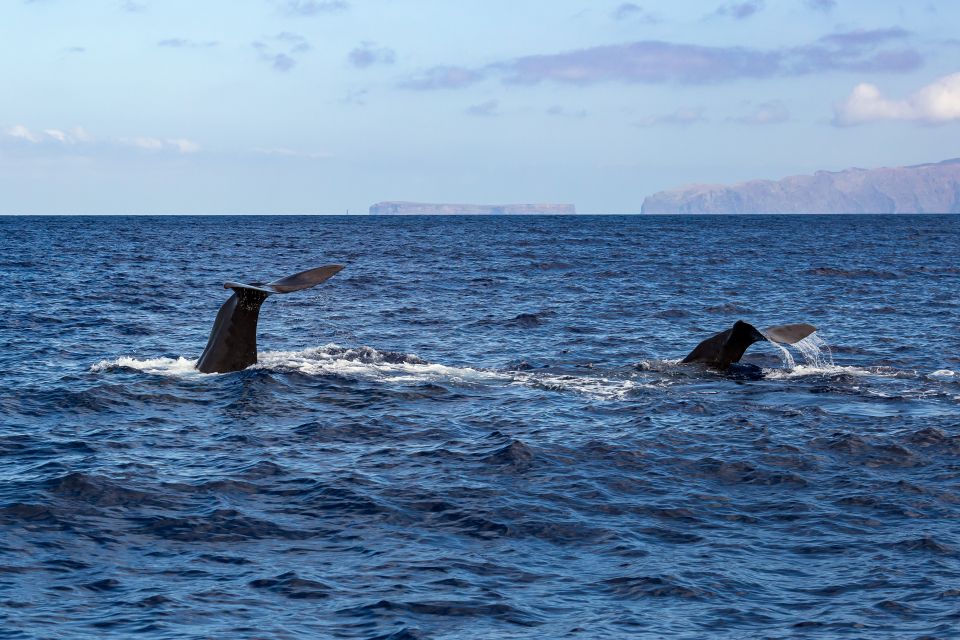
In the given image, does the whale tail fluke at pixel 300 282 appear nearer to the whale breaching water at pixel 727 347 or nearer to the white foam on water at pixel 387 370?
the white foam on water at pixel 387 370

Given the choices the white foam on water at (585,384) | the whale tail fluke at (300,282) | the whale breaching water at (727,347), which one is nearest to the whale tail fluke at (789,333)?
the whale breaching water at (727,347)

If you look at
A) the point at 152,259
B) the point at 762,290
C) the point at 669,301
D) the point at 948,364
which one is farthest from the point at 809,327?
the point at 152,259

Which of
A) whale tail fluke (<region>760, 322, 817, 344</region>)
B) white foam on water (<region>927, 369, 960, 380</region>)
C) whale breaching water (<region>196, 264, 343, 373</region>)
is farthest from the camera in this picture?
white foam on water (<region>927, 369, 960, 380</region>)

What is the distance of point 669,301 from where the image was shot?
40.4 metres

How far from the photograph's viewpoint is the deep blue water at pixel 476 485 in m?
10.4

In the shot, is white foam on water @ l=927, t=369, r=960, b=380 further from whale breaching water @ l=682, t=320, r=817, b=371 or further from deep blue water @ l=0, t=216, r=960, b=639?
whale breaching water @ l=682, t=320, r=817, b=371

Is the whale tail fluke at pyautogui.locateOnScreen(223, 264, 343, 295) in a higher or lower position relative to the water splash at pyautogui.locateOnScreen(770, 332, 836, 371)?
higher

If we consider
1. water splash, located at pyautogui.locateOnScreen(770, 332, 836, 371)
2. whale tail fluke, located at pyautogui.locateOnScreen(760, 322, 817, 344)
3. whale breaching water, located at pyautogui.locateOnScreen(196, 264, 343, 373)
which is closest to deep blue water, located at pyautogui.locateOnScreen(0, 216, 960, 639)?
water splash, located at pyautogui.locateOnScreen(770, 332, 836, 371)

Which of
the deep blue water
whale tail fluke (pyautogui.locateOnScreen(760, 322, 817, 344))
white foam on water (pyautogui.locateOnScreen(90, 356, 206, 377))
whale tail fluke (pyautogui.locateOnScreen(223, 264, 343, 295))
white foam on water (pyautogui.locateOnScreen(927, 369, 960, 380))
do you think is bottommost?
the deep blue water

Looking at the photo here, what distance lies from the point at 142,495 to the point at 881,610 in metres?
8.86

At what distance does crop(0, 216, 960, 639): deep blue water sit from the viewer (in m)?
10.4

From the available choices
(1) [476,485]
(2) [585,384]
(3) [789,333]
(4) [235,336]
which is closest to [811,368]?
(3) [789,333]

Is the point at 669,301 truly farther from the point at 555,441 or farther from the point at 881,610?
the point at 881,610

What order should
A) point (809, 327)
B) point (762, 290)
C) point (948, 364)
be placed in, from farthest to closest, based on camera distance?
point (762, 290)
point (948, 364)
point (809, 327)
